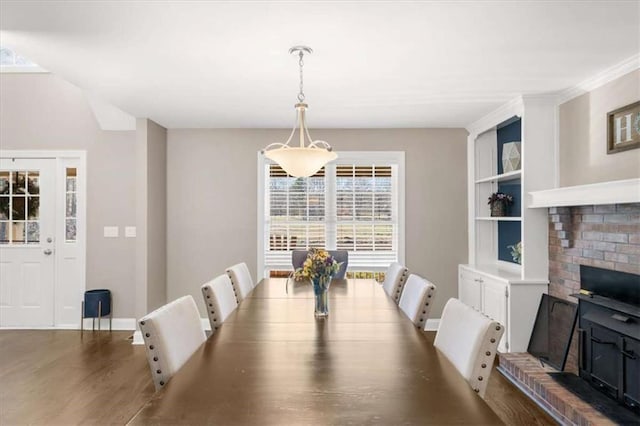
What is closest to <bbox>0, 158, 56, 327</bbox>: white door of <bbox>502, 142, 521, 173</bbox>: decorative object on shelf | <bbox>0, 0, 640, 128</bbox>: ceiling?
<bbox>0, 0, 640, 128</bbox>: ceiling

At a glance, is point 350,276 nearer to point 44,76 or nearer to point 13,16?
point 13,16

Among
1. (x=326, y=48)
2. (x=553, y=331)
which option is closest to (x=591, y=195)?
(x=553, y=331)

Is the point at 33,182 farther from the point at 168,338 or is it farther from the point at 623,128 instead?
the point at 623,128

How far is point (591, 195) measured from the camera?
9.35 ft

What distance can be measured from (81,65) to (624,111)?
3896mm

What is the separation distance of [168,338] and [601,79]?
349cm

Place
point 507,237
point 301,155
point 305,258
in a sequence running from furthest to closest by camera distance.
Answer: point 507,237, point 305,258, point 301,155

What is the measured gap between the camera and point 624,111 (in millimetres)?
2900

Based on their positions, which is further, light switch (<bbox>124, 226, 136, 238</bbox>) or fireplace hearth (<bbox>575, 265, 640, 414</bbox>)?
light switch (<bbox>124, 226, 136, 238</bbox>)

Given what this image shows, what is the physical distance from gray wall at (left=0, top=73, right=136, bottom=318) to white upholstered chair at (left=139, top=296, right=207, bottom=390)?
138 inches

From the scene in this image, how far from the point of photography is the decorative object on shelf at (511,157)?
13.4 ft

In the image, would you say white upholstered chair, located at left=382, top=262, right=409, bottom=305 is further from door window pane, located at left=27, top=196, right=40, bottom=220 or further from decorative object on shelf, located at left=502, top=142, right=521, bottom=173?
door window pane, located at left=27, top=196, right=40, bottom=220

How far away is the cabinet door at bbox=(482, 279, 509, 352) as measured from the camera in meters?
3.75

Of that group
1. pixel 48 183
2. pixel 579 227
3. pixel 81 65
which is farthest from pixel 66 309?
pixel 579 227
